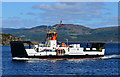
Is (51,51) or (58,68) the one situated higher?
(51,51)

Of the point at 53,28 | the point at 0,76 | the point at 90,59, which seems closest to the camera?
the point at 0,76

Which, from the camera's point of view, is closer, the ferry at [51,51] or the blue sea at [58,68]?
the blue sea at [58,68]

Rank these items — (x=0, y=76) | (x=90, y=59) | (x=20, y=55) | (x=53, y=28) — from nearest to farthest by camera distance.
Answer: (x=0, y=76)
(x=20, y=55)
(x=90, y=59)
(x=53, y=28)

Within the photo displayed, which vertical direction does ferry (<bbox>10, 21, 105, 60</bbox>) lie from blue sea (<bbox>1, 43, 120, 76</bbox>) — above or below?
above

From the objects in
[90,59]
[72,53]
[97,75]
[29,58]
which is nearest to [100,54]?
[90,59]

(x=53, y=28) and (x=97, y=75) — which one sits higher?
(x=53, y=28)

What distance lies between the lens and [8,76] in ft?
190

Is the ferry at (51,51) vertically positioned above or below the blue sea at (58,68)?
above

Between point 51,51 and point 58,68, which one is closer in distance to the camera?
point 58,68

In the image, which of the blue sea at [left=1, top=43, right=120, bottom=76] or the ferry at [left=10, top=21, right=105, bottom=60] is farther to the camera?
the ferry at [left=10, top=21, right=105, bottom=60]

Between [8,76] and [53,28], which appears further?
[53,28]

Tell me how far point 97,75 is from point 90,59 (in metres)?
35.7

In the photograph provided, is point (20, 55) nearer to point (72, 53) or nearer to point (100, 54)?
point (72, 53)

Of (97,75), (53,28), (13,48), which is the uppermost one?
(53,28)
